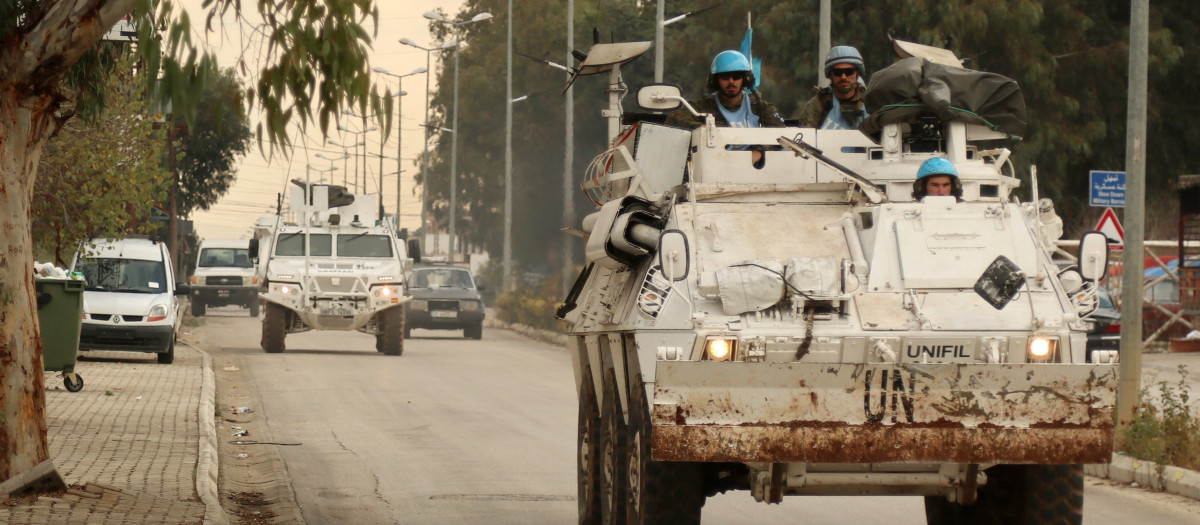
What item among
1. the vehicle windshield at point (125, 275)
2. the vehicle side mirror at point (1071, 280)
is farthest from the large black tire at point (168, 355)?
the vehicle side mirror at point (1071, 280)

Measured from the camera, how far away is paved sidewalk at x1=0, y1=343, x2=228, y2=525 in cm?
944

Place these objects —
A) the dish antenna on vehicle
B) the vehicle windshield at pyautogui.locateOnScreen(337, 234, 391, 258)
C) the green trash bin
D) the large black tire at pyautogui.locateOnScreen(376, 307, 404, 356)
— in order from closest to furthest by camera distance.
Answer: the dish antenna on vehicle
the green trash bin
the large black tire at pyautogui.locateOnScreen(376, 307, 404, 356)
the vehicle windshield at pyautogui.locateOnScreen(337, 234, 391, 258)

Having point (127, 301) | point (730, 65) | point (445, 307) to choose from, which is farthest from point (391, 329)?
point (730, 65)

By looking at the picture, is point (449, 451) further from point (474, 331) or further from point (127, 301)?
point (474, 331)

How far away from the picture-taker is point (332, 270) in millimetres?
29266

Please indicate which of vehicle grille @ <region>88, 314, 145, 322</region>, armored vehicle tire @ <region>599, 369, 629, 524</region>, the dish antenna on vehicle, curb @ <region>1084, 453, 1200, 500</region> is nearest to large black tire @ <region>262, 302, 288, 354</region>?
vehicle grille @ <region>88, 314, 145, 322</region>

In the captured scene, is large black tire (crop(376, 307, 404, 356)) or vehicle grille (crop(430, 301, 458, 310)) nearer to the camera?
large black tire (crop(376, 307, 404, 356))

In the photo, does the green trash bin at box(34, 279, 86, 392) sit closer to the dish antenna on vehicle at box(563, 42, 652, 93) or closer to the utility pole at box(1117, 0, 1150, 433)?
the dish antenna on vehicle at box(563, 42, 652, 93)

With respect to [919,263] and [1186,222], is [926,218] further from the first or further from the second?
[1186,222]

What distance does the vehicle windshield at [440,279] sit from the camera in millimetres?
38000

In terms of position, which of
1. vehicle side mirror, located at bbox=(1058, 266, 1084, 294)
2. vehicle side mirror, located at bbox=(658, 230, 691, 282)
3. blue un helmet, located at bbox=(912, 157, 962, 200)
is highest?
blue un helmet, located at bbox=(912, 157, 962, 200)

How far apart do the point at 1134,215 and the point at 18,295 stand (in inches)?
362

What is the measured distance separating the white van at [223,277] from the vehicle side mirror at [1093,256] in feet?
137

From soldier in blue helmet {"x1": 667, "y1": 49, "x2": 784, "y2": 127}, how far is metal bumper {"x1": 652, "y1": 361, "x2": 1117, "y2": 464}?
10.2ft
